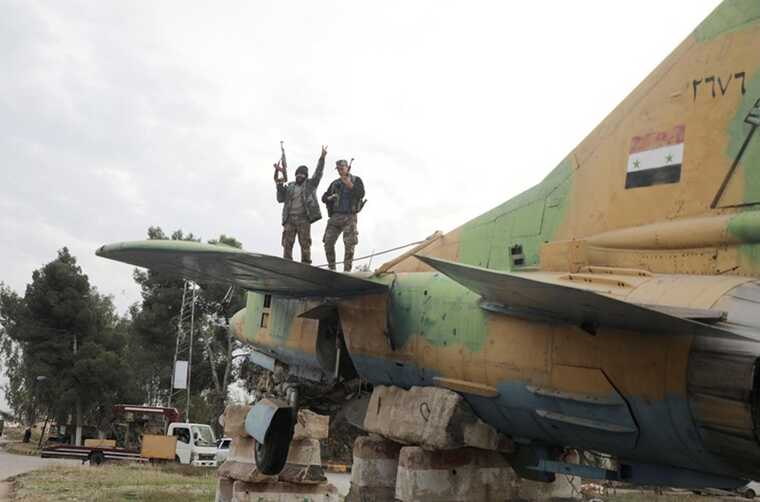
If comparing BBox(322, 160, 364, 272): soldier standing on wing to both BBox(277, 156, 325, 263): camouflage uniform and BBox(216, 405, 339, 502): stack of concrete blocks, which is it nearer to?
BBox(277, 156, 325, 263): camouflage uniform

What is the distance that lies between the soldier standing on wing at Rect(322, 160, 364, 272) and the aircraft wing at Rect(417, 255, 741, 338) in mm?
4808

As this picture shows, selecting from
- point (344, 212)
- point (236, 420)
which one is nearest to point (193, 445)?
point (236, 420)

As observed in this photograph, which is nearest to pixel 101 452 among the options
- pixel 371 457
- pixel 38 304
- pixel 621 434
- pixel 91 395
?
pixel 91 395

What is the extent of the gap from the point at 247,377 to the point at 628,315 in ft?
30.1


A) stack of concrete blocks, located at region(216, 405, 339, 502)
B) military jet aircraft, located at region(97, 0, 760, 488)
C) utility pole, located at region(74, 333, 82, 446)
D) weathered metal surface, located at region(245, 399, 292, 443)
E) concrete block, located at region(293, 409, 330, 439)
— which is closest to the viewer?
military jet aircraft, located at region(97, 0, 760, 488)

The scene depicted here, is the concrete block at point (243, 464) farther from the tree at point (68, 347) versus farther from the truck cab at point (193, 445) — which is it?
the tree at point (68, 347)

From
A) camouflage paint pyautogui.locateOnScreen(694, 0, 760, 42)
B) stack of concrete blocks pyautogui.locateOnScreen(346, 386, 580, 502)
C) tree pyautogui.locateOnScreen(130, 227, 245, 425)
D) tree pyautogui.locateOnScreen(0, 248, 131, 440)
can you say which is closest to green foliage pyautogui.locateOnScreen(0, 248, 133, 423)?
tree pyautogui.locateOnScreen(0, 248, 131, 440)

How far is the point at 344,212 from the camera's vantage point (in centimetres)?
1022

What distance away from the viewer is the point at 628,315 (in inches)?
179

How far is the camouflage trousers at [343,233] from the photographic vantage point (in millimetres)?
10164

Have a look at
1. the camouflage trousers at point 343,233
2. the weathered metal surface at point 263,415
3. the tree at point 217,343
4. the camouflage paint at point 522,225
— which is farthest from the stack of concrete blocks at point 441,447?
the tree at point 217,343

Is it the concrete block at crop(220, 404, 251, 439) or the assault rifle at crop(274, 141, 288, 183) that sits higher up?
the assault rifle at crop(274, 141, 288, 183)

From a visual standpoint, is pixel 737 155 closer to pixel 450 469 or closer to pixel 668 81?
pixel 668 81

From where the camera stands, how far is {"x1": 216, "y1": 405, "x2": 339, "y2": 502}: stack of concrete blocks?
11.4m
